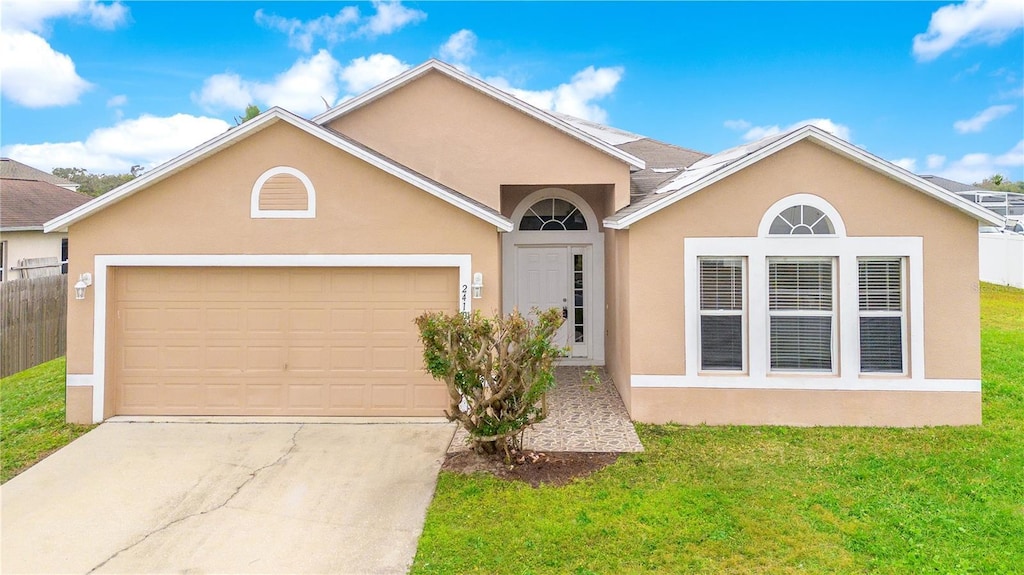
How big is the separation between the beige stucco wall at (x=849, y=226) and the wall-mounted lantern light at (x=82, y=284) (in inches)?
341

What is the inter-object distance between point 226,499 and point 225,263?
3971 millimetres

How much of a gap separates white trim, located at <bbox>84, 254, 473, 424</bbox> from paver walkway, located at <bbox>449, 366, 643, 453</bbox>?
2.22m

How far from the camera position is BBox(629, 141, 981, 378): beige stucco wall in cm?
840

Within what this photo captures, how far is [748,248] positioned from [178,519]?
8.16 meters

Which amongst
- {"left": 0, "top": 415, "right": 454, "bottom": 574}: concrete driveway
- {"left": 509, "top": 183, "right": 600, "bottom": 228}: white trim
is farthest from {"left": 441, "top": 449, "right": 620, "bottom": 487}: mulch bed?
{"left": 509, "top": 183, "right": 600, "bottom": 228}: white trim

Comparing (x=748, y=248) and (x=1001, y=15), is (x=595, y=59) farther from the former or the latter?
(x=748, y=248)

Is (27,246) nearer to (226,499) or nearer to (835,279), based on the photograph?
(226,499)

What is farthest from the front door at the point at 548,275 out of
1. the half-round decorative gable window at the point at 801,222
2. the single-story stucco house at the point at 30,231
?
the single-story stucco house at the point at 30,231

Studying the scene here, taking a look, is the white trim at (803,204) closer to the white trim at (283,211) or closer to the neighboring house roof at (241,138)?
the neighboring house roof at (241,138)

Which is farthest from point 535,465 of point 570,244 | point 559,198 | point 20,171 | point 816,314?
point 20,171

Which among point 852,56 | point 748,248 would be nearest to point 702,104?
point 852,56

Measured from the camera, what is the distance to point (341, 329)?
9.15m

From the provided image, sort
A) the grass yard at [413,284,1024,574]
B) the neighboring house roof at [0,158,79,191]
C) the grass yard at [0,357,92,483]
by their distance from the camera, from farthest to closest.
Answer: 1. the neighboring house roof at [0,158,79,191]
2. the grass yard at [0,357,92,483]
3. the grass yard at [413,284,1024,574]

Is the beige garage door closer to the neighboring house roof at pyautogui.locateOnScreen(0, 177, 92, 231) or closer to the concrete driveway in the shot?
the concrete driveway
